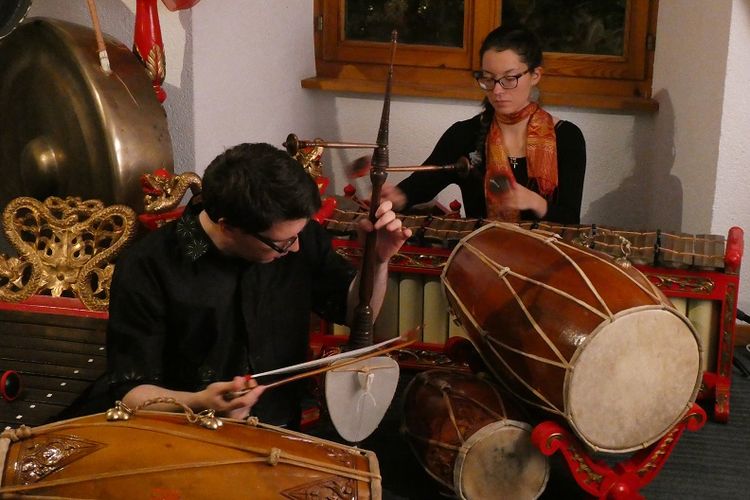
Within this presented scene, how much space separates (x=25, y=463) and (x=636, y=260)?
5.34ft

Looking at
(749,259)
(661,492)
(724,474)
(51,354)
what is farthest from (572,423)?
(749,259)

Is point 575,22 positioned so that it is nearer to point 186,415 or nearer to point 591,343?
point 591,343

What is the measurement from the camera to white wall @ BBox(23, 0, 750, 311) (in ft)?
9.87

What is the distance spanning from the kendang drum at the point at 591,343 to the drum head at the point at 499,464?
A: 0.10 meters

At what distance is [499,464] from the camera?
6.98ft

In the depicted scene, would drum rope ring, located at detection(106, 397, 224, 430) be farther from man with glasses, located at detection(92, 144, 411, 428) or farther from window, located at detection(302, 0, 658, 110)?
window, located at detection(302, 0, 658, 110)

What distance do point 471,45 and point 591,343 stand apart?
2023mm

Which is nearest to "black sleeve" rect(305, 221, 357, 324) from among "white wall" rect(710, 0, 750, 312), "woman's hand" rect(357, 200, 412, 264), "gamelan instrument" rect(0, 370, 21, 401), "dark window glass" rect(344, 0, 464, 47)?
"woman's hand" rect(357, 200, 412, 264)

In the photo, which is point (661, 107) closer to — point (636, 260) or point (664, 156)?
point (664, 156)

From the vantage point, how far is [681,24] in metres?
3.35

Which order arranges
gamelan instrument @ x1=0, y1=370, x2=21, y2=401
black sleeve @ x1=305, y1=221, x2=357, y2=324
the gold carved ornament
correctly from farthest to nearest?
1. the gold carved ornament
2. gamelan instrument @ x1=0, y1=370, x2=21, y2=401
3. black sleeve @ x1=305, y1=221, x2=357, y2=324

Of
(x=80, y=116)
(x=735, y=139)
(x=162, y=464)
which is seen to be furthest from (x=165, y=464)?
(x=735, y=139)

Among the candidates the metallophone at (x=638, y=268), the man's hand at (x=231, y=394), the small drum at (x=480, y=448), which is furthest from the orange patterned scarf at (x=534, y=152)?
the man's hand at (x=231, y=394)

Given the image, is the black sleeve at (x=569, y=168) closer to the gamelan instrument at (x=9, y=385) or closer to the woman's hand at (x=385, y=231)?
the woman's hand at (x=385, y=231)
